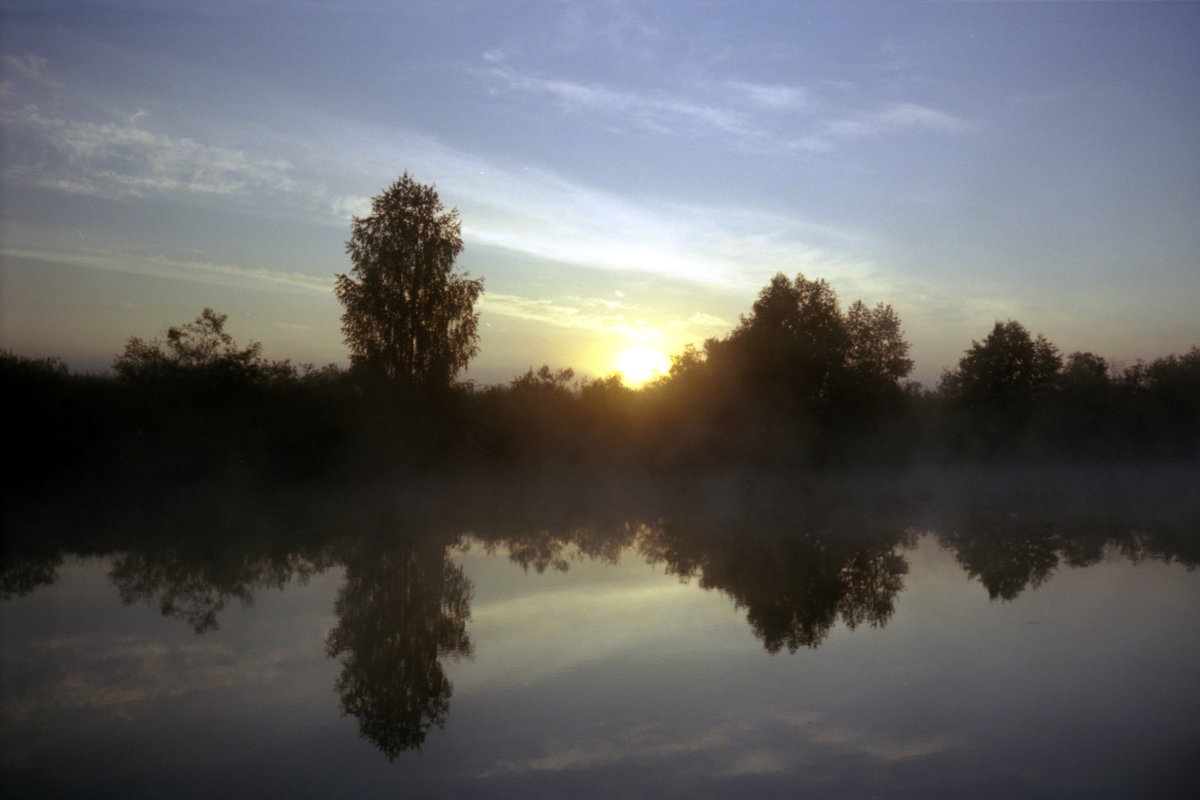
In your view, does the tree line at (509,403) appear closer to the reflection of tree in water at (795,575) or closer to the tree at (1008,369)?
the tree at (1008,369)

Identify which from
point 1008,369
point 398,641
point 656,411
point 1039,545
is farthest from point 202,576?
point 1008,369

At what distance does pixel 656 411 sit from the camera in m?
34.8

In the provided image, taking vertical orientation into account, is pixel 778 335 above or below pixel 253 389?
above

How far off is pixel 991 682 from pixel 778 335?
32.6 metres

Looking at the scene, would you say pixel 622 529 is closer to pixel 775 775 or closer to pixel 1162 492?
pixel 775 775

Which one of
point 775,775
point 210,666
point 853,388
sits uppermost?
point 853,388

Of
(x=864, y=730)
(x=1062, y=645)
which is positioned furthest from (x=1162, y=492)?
(x=864, y=730)

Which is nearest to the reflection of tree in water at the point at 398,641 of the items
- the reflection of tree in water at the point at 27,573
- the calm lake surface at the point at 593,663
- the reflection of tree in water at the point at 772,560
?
the calm lake surface at the point at 593,663

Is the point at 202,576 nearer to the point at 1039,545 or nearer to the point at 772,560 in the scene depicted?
the point at 772,560

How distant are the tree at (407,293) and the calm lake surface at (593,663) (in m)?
14.0

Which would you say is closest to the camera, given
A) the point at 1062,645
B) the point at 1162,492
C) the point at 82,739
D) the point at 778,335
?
the point at 82,739

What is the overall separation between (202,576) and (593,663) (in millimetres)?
7181

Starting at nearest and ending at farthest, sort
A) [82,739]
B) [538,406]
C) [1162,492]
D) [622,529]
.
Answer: [82,739] < [622,529] < [1162,492] < [538,406]

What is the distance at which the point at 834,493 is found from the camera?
28422mm
